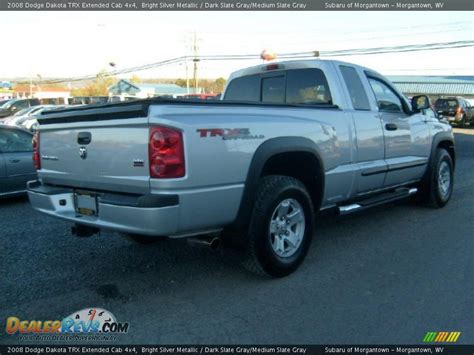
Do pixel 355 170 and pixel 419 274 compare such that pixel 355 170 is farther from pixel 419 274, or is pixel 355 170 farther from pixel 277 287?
pixel 277 287

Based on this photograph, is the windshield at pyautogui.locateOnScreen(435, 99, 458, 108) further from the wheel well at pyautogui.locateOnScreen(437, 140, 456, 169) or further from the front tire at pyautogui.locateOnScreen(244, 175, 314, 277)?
the front tire at pyautogui.locateOnScreen(244, 175, 314, 277)

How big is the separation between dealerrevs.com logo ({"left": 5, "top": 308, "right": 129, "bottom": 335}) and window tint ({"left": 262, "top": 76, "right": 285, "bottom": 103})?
10.2 feet

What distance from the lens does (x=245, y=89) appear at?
5434mm

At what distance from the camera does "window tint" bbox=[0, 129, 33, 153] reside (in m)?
6.89

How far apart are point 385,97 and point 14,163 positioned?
5709 mm

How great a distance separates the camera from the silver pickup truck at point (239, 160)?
2994 millimetres

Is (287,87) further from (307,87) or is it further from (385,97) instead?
(385,97)

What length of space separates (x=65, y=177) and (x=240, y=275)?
1.81 m

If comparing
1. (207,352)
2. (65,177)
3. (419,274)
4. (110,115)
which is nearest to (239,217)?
(207,352)

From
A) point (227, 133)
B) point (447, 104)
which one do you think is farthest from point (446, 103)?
point (227, 133)

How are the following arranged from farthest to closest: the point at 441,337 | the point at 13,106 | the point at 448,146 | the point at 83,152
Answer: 1. the point at 13,106
2. the point at 448,146
3. the point at 83,152
4. the point at 441,337

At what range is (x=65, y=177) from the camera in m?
3.67

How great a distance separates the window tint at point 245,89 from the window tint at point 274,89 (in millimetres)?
109

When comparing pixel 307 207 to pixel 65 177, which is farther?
pixel 307 207
